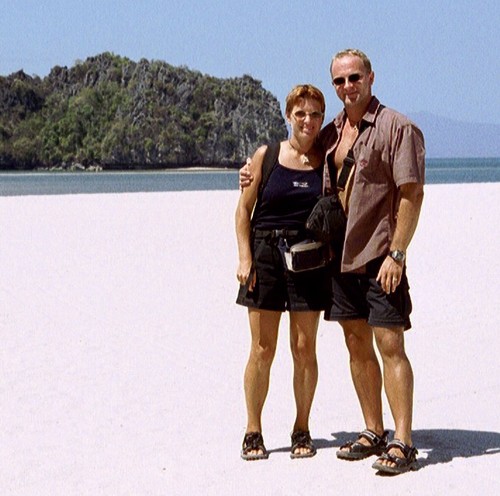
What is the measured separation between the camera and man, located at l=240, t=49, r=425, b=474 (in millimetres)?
4684

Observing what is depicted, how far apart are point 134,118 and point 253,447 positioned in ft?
542

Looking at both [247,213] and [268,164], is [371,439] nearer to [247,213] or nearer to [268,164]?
[247,213]

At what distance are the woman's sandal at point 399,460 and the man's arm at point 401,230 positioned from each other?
2.40 feet

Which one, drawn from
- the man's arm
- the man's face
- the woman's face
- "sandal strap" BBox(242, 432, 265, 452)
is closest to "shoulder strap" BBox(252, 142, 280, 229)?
the woman's face

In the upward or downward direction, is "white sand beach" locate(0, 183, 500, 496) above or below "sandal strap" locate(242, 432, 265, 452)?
below

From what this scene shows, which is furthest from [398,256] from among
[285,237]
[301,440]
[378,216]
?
[301,440]

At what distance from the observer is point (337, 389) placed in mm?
6527

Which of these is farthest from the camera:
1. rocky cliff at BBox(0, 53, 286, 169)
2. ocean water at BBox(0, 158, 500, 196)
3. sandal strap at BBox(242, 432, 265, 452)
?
rocky cliff at BBox(0, 53, 286, 169)

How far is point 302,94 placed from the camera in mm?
4906

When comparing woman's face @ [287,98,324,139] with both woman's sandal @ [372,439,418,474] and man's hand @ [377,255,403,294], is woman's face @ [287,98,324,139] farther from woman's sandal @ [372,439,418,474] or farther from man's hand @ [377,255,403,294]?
woman's sandal @ [372,439,418,474]

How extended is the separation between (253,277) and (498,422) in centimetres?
172

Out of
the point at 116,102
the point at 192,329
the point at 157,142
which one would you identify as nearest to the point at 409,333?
the point at 192,329

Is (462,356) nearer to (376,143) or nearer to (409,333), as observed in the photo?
(409,333)

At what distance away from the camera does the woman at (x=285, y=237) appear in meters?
4.94
